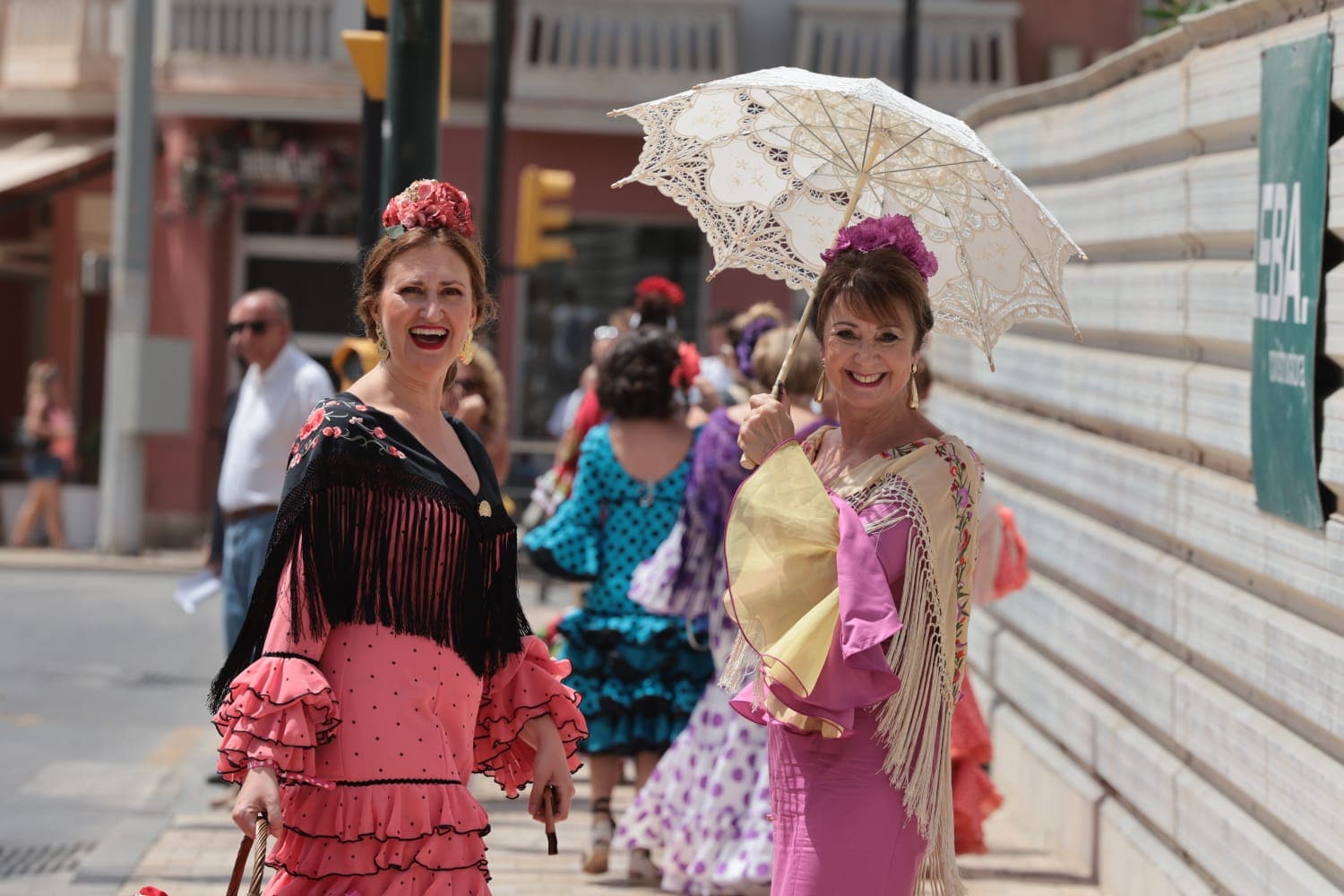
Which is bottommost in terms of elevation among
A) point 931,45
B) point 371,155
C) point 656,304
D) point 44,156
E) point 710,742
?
point 710,742

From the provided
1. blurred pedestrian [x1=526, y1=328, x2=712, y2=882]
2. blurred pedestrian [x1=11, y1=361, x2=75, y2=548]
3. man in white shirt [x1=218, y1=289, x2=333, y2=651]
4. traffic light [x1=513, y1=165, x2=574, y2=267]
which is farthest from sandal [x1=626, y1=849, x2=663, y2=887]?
blurred pedestrian [x1=11, y1=361, x2=75, y2=548]

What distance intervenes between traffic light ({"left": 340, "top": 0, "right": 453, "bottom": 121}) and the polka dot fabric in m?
1.42

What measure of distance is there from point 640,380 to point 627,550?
2.08 feet

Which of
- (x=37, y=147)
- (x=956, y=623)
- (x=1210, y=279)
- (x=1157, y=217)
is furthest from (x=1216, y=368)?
(x=37, y=147)

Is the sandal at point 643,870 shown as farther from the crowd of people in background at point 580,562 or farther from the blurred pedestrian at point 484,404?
the blurred pedestrian at point 484,404

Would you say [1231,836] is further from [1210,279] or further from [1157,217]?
[1157,217]

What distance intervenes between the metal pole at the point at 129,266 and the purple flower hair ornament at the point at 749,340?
12.3 meters

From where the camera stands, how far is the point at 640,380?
24.4ft

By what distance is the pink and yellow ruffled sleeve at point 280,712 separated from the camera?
12.1ft

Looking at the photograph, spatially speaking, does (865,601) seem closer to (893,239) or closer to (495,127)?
(893,239)

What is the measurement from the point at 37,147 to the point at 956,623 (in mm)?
20953

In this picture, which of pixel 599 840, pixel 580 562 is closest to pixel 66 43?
pixel 580 562

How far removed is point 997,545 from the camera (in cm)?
709

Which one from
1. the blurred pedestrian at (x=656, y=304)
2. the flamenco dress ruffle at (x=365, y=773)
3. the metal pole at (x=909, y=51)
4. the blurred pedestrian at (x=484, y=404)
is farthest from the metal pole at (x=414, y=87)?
the metal pole at (x=909, y=51)
